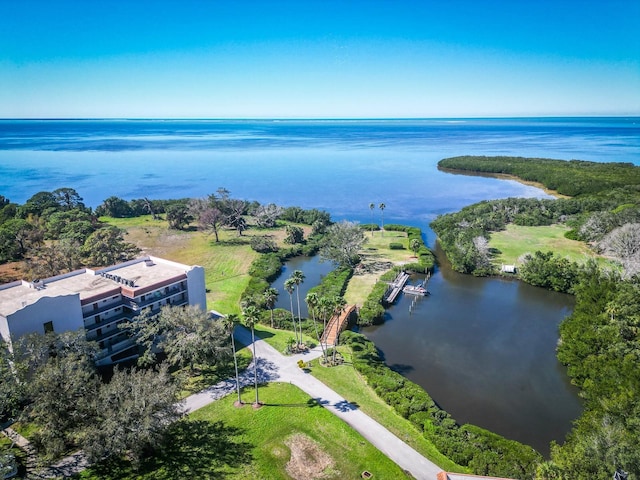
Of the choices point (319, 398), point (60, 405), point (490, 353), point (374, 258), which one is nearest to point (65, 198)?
point (374, 258)

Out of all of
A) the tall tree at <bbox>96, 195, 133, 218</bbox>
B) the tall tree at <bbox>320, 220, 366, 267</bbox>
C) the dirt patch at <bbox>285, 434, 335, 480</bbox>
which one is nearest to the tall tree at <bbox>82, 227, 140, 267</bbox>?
the tall tree at <bbox>320, 220, 366, 267</bbox>

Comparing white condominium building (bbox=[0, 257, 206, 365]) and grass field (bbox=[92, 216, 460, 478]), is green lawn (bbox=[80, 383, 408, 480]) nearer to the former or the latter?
grass field (bbox=[92, 216, 460, 478])

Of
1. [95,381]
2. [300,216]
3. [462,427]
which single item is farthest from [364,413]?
[300,216]

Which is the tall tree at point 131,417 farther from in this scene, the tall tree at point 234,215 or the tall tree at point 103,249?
the tall tree at point 234,215

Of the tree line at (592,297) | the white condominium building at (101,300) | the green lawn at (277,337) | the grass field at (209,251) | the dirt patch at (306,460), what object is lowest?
the dirt patch at (306,460)

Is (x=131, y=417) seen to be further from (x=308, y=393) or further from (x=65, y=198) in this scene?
(x=65, y=198)

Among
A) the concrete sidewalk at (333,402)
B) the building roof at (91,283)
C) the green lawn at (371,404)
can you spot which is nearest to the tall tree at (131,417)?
the concrete sidewalk at (333,402)
